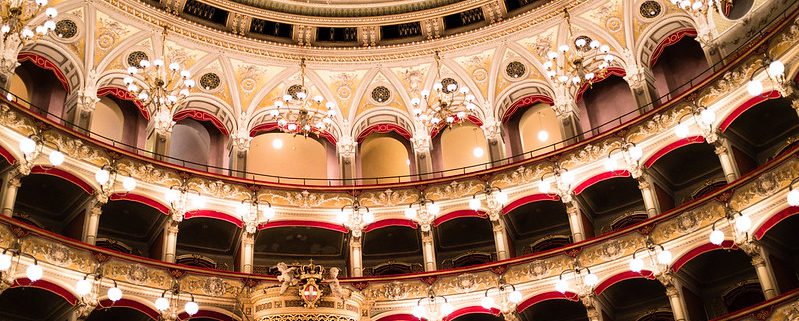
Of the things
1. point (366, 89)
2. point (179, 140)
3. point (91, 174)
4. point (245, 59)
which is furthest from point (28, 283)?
point (366, 89)

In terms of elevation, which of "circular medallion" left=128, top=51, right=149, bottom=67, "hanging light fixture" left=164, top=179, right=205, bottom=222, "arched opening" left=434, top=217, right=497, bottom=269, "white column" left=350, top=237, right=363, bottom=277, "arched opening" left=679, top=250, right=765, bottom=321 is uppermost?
"circular medallion" left=128, top=51, right=149, bottom=67

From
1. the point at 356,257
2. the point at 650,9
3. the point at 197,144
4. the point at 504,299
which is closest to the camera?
the point at 504,299

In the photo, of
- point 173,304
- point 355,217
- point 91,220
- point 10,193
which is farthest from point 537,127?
point 10,193

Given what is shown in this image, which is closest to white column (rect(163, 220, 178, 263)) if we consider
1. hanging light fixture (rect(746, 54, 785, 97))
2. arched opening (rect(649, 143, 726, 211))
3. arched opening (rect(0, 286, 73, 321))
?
arched opening (rect(0, 286, 73, 321))

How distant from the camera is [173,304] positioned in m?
22.7

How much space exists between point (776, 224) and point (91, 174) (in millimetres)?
18805

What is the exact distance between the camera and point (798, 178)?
19391 millimetres

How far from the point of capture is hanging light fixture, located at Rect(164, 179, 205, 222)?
2462cm

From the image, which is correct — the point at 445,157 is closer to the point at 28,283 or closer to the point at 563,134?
the point at 563,134

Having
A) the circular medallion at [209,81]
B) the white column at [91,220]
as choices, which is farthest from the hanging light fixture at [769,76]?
the white column at [91,220]

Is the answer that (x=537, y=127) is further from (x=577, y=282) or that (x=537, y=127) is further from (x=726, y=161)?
(x=726, y=161)

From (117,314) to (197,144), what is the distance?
713 cm

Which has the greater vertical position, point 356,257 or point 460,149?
point 460,149

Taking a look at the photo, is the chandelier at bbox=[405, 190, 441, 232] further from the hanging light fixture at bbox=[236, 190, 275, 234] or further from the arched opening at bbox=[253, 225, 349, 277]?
the hanging light fixture at bbox=[236, 190, 275, 234]
